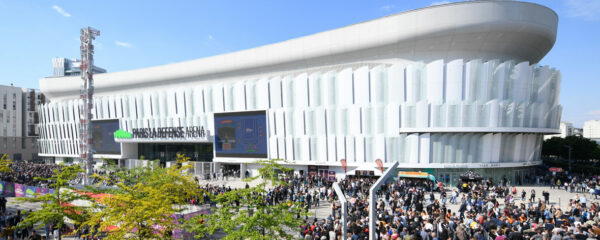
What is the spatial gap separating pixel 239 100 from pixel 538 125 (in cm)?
3757

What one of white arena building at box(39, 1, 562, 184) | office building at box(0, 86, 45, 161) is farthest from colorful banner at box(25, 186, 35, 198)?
office building at box(0, 86, 45, 161)

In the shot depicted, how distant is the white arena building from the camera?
35.1 m

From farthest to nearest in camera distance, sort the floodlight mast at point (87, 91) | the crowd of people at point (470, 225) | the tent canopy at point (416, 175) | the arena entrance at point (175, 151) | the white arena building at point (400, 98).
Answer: the arena entrance at point (175, 151), the floodlight mast at point (87, 91), the white arena building at point (400, 98), the tent canopy at point (416, 175), the crowd of people at point (470, 225)

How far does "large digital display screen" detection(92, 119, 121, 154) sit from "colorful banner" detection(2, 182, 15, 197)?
25871mm

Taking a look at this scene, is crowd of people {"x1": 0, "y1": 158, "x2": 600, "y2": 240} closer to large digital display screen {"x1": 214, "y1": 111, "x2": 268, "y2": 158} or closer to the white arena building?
the white arena building

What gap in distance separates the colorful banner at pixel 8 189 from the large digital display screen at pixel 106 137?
84.9 feet

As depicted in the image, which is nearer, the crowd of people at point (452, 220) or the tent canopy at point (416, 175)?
the crowd of people at point (452, 220)

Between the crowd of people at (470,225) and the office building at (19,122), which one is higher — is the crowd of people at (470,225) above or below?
below

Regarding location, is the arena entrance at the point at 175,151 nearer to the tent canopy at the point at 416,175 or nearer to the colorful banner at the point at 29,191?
the colorful banner at the point at 29,191

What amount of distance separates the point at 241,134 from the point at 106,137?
32.3 metres

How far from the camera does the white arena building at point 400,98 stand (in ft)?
115

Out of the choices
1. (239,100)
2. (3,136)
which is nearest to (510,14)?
(239,100)

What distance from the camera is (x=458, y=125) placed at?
34625mm

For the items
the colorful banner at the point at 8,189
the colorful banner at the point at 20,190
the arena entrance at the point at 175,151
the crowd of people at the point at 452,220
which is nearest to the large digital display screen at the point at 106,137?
the arena entrance at the point at 175,151
